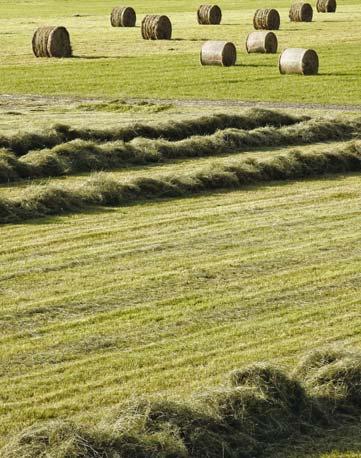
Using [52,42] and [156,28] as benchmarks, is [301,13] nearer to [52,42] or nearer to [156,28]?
[156,28]

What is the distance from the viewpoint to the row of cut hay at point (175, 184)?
20.3 meters

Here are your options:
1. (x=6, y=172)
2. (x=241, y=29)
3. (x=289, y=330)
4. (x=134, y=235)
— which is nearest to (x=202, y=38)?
(x=241, y=29)

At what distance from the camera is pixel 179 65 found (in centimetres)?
4691

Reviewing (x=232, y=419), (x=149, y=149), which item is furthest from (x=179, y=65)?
(x=232, y=419)

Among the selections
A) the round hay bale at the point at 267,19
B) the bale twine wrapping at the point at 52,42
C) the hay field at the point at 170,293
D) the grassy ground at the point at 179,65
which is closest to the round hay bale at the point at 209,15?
the grassy ground at the point at 179,65

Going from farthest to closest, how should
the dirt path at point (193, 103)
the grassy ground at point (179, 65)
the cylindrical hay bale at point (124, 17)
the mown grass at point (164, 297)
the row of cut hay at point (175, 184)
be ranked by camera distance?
the cylindrical hay bale at point (124, 17)
the grassy ground at point (179, 65)
the dirt path at point (193, 103)
the row of cut hay at point (175, 184)
the mown grass at point (164, 297)

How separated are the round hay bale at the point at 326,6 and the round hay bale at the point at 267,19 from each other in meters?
15.3

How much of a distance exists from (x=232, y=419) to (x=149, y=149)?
15590mm

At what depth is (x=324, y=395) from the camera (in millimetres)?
11375

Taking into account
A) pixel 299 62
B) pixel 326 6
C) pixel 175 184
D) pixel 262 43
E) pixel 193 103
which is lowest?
pixel 193 103

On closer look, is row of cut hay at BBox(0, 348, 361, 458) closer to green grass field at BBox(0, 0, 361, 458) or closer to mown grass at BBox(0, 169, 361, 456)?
green grass field at BBox(0, 0, 361, 458)

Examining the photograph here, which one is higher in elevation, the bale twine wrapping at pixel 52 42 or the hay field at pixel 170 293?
the bale twine wrapping at pixel 52 42

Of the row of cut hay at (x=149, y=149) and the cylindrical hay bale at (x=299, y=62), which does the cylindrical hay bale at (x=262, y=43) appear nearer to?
the cylindrical hay bale at (x=299, y=62)

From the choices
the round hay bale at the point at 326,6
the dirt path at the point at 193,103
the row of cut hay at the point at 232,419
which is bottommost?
→ the dirt path at the point at 193,103
